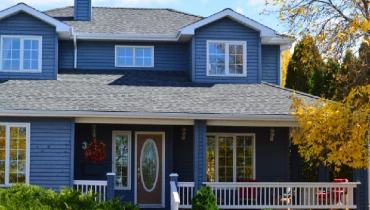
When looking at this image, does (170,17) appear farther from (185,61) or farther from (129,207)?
(129,207)

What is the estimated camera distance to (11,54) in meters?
19.5

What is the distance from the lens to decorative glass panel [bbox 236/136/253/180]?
2002 cm

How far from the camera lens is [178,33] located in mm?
20328

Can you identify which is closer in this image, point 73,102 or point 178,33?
point 73,102

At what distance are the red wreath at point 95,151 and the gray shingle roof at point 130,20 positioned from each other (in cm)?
416

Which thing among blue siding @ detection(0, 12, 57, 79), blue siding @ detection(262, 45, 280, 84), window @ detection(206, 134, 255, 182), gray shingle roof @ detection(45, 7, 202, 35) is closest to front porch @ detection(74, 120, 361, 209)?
window @ detection(206, 134, 255, 182)

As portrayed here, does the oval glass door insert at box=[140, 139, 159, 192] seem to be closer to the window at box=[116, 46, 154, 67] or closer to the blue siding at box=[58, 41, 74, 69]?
the window at box=[116, 46, 154, 67]

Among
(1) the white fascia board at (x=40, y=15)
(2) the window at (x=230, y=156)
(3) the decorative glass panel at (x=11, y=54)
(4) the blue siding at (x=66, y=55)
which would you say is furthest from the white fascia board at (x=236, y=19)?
(3) the decorative glass panel at (x=11, y=54)

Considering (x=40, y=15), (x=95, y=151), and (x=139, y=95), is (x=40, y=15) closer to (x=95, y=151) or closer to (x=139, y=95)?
(x=139, y=95)

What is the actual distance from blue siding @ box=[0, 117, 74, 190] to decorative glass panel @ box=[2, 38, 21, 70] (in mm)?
2936

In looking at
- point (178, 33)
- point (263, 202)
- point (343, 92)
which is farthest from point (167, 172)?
point (343, 92)

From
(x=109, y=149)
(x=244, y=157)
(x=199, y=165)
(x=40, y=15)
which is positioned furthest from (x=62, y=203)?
(x=244, y=157)

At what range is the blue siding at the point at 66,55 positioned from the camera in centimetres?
2100

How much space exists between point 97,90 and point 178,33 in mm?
3489
